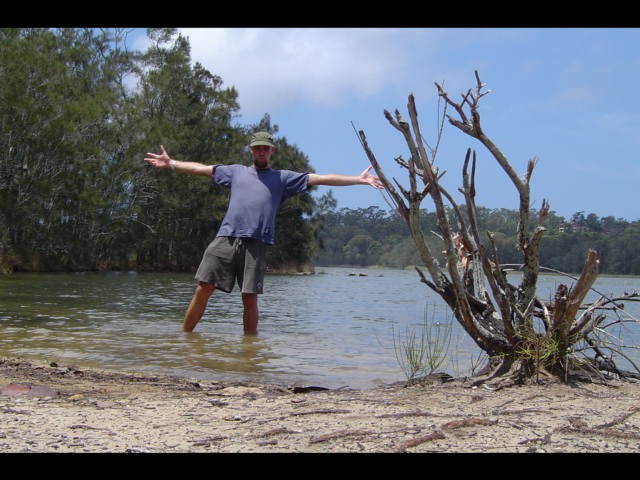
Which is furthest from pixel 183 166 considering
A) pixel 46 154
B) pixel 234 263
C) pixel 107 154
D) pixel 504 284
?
pixel 107 154

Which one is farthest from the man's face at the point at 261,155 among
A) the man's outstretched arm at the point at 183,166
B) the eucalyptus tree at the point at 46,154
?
the eucalyptus tree at the point at 46,154

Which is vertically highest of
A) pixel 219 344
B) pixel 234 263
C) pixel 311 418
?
pixel 234 263

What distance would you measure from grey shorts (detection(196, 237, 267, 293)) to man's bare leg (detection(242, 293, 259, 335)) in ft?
0.79

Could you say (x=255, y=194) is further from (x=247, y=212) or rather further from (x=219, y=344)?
(x=219, y=344)

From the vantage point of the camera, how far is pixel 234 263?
293 inches

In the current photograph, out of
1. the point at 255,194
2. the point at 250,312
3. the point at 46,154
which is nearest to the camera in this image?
the point at 255,194

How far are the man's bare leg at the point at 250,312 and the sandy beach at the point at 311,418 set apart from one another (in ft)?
8.52

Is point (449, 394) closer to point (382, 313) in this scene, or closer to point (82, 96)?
point (382, 313)

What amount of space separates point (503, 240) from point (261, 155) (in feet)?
8.69

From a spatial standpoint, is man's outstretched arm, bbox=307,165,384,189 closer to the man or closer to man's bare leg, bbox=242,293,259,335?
the man

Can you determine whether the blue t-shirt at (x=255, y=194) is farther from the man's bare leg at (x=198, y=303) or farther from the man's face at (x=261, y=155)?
the man's bare leg at (x=198, y=303)

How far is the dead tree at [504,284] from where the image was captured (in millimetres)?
4938

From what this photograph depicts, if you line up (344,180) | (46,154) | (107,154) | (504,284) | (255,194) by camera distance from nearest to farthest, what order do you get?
(504,284)
(344,180)
(255,194)
(46,154)
(107,154)

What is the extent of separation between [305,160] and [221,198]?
42.3 ft
